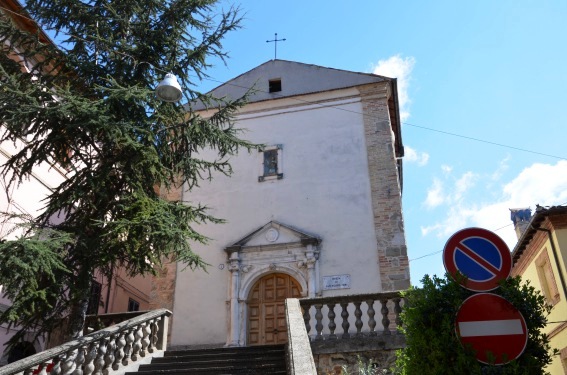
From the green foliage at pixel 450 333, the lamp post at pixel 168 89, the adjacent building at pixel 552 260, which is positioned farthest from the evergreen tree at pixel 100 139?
the adjacent building at pixel 552 260

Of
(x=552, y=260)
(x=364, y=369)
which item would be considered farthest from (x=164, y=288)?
(x=552, y=260)

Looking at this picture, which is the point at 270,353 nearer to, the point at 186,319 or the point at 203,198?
the point at 186,319

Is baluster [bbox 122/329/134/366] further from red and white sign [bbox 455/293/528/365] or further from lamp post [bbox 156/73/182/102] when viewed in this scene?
red and white sign [bbox 455/293/528/365]

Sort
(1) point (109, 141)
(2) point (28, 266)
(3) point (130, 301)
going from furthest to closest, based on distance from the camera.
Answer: (3) point (130, 301) → (1) point (109, 141) → (2) point (28, 266)

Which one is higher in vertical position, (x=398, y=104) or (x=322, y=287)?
(x=398, y=104)

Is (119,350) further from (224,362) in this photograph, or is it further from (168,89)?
(168,89)

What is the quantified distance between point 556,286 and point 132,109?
565 inches

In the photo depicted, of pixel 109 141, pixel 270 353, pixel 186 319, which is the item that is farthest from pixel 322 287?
pixel 109 141

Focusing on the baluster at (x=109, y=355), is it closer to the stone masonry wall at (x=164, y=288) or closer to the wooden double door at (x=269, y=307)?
the wooden double door at (x=269, y=307)

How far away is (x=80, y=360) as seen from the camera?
772 centimetres

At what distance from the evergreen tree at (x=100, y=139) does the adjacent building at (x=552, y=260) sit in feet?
36.2

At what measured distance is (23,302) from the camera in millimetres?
7777

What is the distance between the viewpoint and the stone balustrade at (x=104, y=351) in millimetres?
7100

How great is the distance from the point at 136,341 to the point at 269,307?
5.12m
